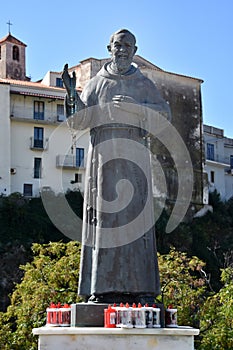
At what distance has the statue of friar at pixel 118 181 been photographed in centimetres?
742

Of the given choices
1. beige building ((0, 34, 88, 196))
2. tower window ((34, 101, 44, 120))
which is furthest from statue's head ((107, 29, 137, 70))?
tower window ((34, 101, 44, 120))

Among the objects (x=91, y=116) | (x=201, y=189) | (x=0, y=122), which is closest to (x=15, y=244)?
(x=0, y=122)

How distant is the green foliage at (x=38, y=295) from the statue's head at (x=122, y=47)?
9858 millimetres

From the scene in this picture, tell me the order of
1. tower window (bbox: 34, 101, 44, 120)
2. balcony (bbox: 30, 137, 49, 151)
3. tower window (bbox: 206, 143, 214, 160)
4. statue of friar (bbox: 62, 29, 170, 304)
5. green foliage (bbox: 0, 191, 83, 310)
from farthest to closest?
1. tower window (bbox: 206, 143, 214, 160)
2. tower window (bbox: 34, 101, 44, 120)
3. balcony (bbox: 30, 137, 49, 151)
4. green foliage (bbox: 0, 191, 83, 310)
5. statue of friar (bbox: 62, 29, 170, 304)

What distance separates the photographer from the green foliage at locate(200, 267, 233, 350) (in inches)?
628

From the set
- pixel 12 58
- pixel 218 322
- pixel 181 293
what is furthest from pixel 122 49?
pixel 12 58

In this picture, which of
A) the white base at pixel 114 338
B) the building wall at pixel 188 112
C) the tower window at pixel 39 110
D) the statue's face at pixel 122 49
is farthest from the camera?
the building wall at pixel 188 112

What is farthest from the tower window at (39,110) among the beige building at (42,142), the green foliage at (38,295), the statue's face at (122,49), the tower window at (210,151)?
the statue's face at (122,49)

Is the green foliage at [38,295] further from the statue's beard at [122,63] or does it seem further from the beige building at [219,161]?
the beige building at [219,161]

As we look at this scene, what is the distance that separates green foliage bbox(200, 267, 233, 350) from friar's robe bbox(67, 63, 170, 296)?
8.87 m

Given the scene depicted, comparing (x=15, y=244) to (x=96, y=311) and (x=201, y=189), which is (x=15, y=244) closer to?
(x=201, y=189)

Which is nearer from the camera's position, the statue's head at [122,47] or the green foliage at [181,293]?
the statue's head at [122,47]

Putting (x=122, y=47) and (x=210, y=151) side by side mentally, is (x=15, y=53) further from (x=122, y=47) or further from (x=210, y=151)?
(x=122, y=47)

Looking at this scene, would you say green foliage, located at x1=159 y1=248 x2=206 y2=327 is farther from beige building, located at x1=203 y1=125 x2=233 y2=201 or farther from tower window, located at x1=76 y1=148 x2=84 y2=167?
beige building, located at x1=203 y1=125 x2=233 y2=201
